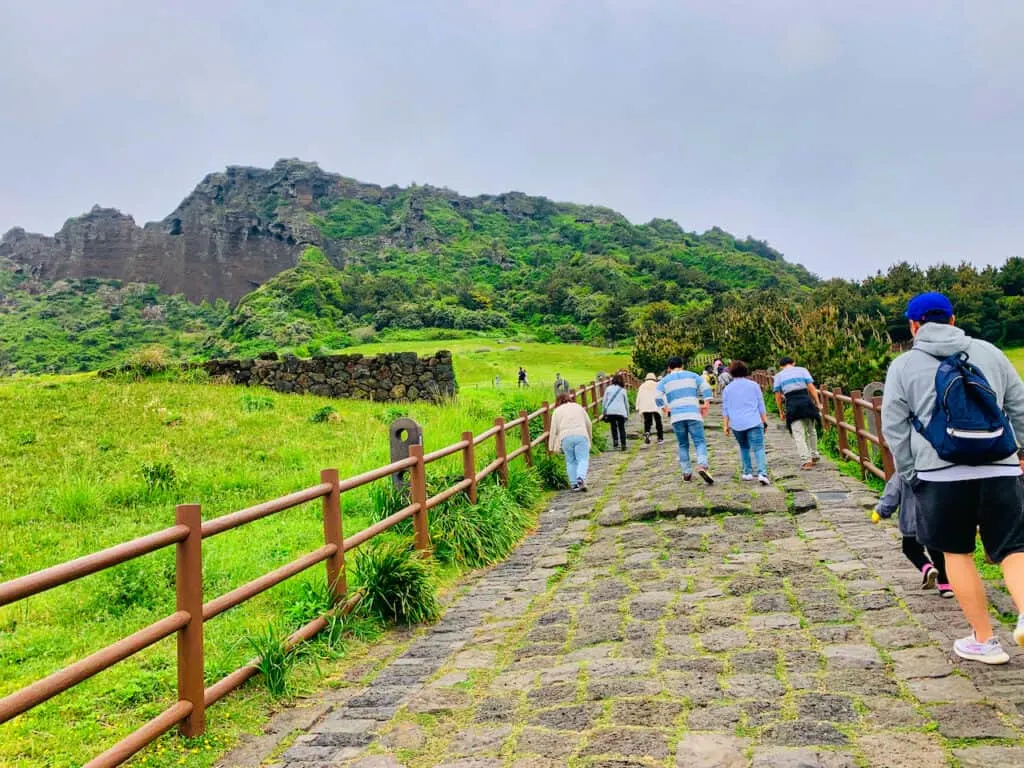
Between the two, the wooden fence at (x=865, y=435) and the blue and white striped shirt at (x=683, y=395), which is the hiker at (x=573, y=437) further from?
the wooden fence at (x=865, y=435)

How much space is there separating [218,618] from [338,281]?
88701 mm

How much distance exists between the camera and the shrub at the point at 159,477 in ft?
30.5

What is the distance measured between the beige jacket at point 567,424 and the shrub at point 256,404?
7.70 meters

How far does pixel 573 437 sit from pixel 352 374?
37.3 ft

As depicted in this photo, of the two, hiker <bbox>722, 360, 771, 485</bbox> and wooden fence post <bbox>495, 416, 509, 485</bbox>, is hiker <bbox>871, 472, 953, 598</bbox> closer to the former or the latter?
hiker <bbox>722, 360, 771, 485</bbox>

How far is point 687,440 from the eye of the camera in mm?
10086

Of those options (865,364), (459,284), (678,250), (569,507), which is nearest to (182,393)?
(569,507)

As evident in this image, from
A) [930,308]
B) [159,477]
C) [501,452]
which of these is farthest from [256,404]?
[930,308]

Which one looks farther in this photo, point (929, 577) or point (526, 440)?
point (526, 440)

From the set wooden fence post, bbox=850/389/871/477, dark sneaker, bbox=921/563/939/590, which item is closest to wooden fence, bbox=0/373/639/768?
dark sneaker, bbox=921/563/939/590

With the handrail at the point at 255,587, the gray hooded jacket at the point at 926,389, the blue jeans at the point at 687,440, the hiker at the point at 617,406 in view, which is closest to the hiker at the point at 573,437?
the blue jeans at the point at 687,440

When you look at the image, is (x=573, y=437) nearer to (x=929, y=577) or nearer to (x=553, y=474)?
(x=553, y=474)

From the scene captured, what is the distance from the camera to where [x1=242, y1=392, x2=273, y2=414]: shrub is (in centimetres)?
1593

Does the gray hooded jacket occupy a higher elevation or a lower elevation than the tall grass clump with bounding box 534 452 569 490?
higher
